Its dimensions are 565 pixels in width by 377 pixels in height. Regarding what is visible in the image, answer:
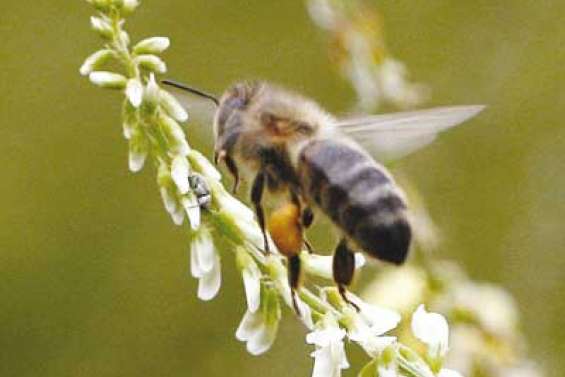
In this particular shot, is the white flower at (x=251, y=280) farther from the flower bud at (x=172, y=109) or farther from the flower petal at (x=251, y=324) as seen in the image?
the flower bud at (x=172, y=109)

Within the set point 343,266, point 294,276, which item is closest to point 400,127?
point 343,266

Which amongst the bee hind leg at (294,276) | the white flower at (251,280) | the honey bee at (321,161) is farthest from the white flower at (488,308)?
the white flower at (251,280)

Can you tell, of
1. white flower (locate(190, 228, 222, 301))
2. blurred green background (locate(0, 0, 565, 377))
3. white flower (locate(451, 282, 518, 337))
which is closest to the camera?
white flower (locate(190, 228, 222, 301))

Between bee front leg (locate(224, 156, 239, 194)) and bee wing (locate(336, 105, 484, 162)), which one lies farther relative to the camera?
bee front leg (locate(224, 156, 239, 194))

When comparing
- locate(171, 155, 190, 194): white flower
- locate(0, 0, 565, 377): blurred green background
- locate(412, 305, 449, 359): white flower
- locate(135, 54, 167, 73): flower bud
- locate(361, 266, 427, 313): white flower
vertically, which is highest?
locate(0, 0, 565, 377): blurred green background

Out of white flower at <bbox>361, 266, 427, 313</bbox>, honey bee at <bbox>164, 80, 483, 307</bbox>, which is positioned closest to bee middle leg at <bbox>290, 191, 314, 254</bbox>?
honey bee at <bbox>164, 80, 483, 307</bbox>

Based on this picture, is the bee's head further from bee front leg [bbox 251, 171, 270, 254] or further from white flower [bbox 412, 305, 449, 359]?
white flower [bbox 412, 305, 449, 359]

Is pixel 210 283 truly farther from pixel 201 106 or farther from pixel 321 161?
pixel 201 106
